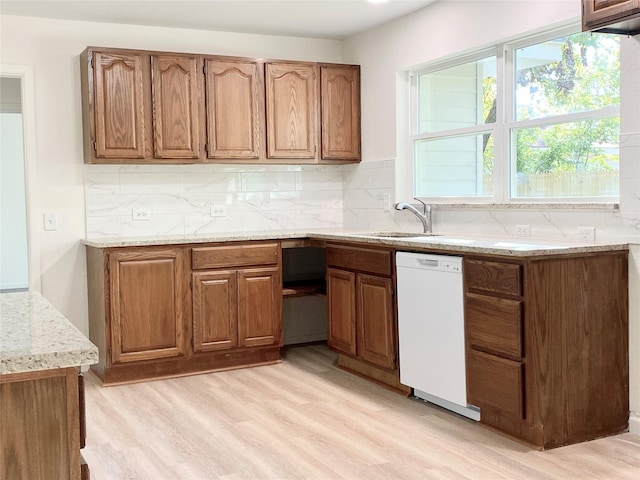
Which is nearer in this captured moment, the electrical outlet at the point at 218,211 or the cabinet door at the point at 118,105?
the cabinet door at the point at 118,105

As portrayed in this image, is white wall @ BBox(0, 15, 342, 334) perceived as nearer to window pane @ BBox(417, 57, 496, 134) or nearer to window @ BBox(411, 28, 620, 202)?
window pane @ BBox(417, 57, 496, 134)

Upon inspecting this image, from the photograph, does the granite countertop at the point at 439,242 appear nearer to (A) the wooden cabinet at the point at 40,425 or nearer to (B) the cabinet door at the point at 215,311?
(B) the cabinet door at the point at 215,311

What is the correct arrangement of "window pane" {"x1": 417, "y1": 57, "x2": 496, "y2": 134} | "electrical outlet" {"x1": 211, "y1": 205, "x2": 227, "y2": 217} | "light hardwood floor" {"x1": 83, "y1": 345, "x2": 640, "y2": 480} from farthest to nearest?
"electrical outlet" {"x1": 211, "y1": 205, "x2": 227, "y2": 217} → "window pane" {"x1": 417, "y1": 57, "x2": 496, "y2": 134} → "light hardwood floor" {"x1": 83, "y1": 345, "x2": 640, "y2": 480}

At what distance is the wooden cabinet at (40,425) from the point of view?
59.5 inches

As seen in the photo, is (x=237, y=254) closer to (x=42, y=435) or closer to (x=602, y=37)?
(x=602, y=37)

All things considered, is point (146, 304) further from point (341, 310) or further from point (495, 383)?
point (495, 383)

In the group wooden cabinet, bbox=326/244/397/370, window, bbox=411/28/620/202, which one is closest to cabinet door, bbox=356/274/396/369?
wooden cabinet, bbox=326/244/397/370

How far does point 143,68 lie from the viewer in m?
4.84

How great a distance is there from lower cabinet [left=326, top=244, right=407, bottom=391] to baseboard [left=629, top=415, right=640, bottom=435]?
1214 mm

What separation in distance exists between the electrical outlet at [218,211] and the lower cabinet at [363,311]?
3.22ft

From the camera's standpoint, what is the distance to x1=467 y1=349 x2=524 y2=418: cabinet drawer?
326cm

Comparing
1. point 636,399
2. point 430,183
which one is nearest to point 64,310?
point 430,183

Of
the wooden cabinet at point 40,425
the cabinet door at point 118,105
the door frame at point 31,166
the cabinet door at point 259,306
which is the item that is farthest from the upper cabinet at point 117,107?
the wooden cabinet at point 40,425

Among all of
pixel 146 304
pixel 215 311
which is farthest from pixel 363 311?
pixel 146 304
